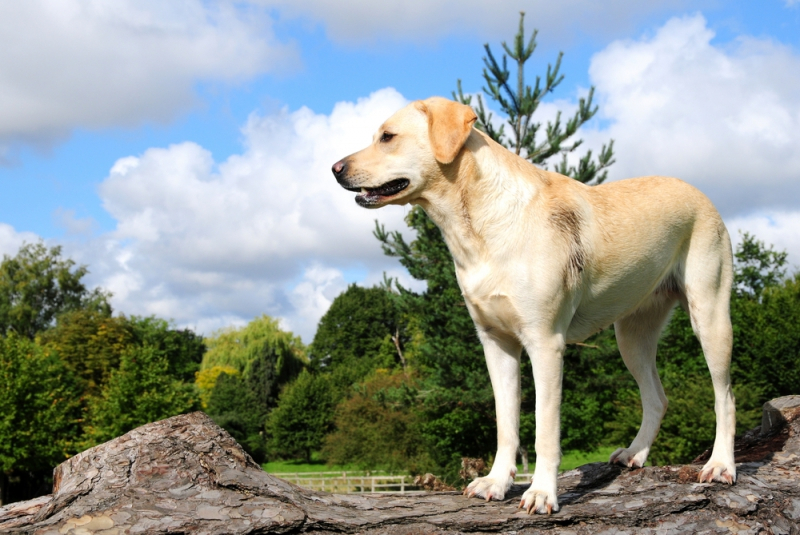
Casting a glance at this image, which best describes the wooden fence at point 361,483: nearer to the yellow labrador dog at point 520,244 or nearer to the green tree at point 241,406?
the green tree at point 241,406

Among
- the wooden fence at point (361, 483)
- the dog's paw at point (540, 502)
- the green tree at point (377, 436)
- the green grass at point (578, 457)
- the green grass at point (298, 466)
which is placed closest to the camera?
the dog's paw at point (540, 502)

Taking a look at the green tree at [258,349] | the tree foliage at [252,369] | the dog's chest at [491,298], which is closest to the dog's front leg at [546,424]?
the dog's chest at [491,298]

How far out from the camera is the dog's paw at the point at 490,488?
5020mm

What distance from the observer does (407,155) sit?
5035 mm

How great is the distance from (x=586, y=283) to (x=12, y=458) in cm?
3868

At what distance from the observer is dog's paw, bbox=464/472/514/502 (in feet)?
16.5

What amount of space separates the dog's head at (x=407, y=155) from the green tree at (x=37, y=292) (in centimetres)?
6156

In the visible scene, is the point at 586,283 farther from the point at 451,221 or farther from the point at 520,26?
the point at 520,26

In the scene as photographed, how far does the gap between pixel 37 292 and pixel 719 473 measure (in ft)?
213

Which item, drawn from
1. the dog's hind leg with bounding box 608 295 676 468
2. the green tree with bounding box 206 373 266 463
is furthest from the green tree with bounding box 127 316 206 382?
the dog's hind leg with bounding box 608 295 676 468

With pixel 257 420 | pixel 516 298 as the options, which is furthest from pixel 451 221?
pixel 257 420

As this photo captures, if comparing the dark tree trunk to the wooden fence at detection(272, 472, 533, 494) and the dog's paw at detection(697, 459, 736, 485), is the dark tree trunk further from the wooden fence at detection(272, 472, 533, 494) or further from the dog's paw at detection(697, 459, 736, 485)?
the dog's paw at detection(697, 459, 736, 485)

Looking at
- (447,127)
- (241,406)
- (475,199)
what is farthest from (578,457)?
(447,127)

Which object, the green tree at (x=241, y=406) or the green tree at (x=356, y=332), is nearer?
the green tree at (x=241, y=406)
